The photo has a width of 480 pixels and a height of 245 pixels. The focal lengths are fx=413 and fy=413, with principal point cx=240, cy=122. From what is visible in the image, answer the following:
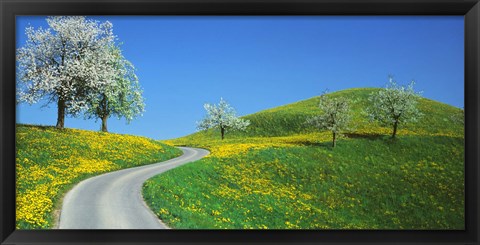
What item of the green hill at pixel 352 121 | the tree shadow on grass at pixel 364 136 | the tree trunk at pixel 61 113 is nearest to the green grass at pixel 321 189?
the green hill at pixel 352 121

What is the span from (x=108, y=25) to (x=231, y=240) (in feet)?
20.3

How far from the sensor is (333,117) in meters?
15.5

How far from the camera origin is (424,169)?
525 inches

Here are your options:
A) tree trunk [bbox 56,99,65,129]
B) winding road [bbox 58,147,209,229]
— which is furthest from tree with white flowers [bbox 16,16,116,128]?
winding road [bbox 58,147,209,229]

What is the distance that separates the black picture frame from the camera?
29.3ft

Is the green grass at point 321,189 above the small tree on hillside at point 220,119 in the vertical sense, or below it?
below

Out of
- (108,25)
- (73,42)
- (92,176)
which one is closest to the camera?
(108,25)

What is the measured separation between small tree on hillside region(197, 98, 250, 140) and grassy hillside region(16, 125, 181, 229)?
142cm

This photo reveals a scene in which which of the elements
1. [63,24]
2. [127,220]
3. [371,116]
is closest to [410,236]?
[127,220]

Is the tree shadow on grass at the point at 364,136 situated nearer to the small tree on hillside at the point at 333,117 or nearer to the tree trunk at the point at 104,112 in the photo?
the small tree on hillside at the point at 333,117

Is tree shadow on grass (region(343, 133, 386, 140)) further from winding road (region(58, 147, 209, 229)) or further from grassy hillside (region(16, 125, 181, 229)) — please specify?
winding road (region(58, 147, 209, 229))

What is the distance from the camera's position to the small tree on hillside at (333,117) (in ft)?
49.4

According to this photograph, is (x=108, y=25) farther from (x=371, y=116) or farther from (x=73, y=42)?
(x=371, y=116)
